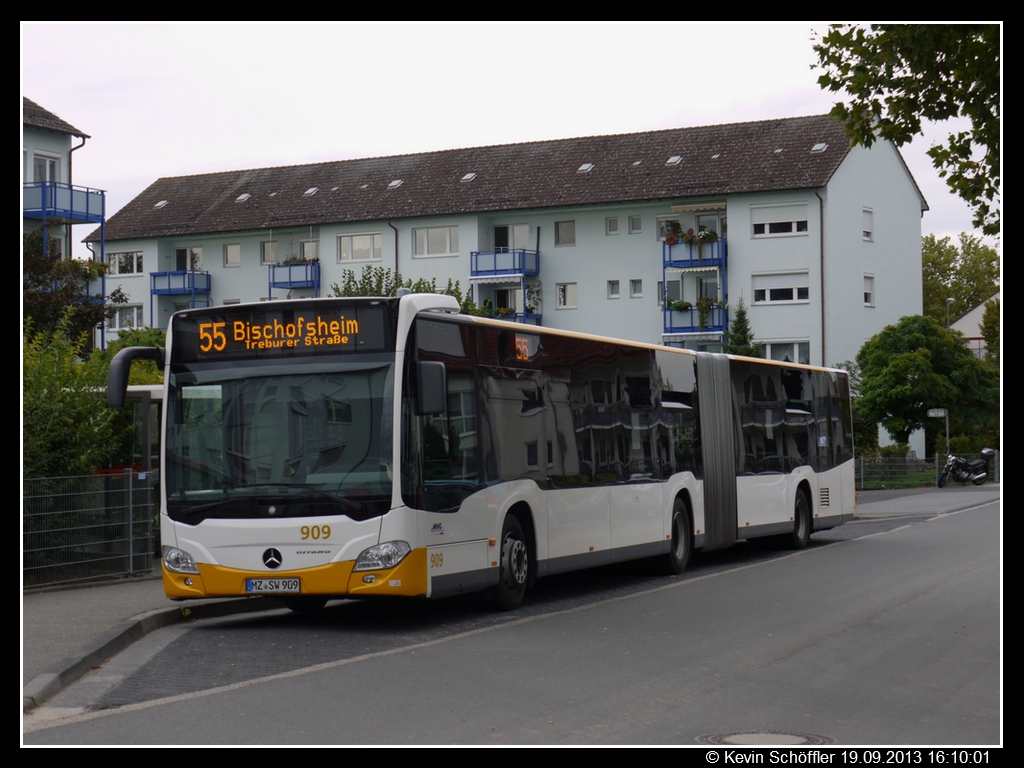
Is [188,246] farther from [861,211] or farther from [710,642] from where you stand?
[710,642]

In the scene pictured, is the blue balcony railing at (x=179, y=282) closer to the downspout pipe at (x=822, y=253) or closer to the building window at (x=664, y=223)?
the building window at (x=664, y=223)

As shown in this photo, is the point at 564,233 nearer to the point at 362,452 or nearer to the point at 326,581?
the point at 362,452

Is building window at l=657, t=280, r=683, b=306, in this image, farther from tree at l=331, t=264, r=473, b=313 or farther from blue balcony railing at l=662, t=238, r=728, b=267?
tree at l=331, t=264, r=473, b=313

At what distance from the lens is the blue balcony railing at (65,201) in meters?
39.5

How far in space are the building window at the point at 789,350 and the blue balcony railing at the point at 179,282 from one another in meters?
27.6

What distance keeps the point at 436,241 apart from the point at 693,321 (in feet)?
41.7

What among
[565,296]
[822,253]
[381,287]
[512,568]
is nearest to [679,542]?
[512,568]

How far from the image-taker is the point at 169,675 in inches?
392

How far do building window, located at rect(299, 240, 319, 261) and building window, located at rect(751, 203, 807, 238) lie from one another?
68.1ft

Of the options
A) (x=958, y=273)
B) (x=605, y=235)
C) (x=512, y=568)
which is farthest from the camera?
(x=958, y=273)

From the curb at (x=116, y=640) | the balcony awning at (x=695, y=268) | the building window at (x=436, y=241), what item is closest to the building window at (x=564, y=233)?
the building window at (x=436, y=241)

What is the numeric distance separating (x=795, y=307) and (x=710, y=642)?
1750 inches

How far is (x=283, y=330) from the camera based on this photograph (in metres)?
12.6
